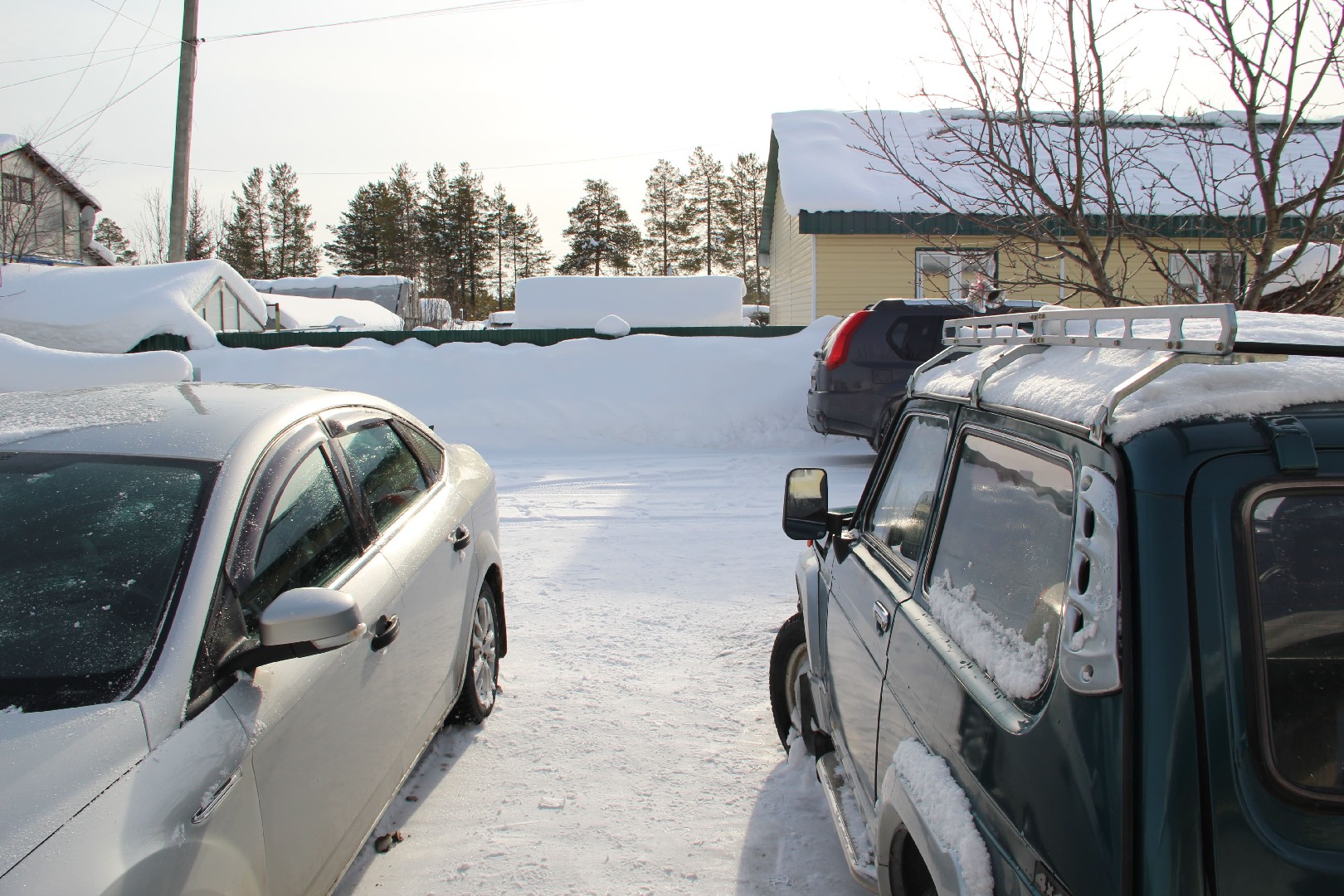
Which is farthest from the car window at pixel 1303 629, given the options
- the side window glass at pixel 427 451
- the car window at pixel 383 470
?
the side window glass at pixel 427 451

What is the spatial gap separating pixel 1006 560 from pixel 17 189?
39.1m

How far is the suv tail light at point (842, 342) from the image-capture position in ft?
35.1

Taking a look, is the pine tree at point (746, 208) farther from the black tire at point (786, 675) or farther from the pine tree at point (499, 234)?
the black tire at point (786, 675)

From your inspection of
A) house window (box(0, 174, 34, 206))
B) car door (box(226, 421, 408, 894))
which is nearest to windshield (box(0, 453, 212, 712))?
car door (box(226, 421, 408, 894))

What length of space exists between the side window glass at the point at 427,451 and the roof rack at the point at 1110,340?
6.84ft

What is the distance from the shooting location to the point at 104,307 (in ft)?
55.6

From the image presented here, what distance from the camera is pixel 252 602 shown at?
7.69 ft

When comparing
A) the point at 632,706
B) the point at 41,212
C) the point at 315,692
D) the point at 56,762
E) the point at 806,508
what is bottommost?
the point at 632,706

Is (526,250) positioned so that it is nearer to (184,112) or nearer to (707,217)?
(707,217)

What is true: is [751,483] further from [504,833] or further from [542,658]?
[504,833]

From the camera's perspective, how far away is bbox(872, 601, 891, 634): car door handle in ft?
8.02

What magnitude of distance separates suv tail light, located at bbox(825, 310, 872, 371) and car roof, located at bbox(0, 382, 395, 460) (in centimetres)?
794

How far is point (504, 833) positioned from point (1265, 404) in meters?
2.72

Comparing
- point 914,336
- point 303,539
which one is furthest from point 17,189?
point 303,539
